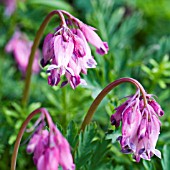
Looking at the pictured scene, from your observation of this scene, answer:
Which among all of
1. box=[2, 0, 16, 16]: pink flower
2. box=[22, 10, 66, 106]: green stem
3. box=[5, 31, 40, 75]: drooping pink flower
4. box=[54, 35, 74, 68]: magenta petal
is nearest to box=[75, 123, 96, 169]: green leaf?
box=[54, 35, 74, 68]: magenta petal

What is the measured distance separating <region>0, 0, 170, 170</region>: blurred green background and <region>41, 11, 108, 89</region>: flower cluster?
1.03ft

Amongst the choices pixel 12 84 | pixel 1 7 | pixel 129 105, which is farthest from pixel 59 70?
pixel 1 7

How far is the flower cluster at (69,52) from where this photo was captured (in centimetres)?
184

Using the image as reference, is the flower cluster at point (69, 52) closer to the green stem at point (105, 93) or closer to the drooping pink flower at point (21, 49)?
the green stem at point (105, 93)

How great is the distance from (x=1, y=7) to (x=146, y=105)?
2231mm

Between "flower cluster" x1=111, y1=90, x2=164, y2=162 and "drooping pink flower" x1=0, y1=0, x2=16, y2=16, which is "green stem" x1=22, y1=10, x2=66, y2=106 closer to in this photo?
Answer: "flower cluster" x1=111, y1=90, x2=164, y2=162

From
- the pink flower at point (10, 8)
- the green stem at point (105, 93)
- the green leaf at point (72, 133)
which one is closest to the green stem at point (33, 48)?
the green stem at point (105, 93)

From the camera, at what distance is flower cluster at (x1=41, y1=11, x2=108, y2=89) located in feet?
6.05

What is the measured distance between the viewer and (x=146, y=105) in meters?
1.80

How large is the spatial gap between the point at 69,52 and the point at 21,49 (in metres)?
1.65

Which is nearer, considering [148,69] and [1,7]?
[148,69]

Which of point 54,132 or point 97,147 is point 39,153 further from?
point 97,147

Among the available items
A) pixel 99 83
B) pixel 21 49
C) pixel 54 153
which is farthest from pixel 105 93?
pixel 21 49

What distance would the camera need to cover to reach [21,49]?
3453mm
